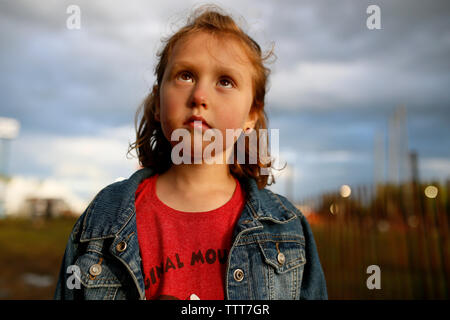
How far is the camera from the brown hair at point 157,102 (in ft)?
7.17

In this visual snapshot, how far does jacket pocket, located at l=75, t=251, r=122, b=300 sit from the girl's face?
28.4 inches

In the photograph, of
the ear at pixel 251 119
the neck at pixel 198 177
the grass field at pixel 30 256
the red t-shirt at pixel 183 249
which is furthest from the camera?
the grass field at pixel 30 256

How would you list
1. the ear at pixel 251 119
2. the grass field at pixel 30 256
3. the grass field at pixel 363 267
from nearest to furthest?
1. the ear at pixel 251 119
2. the grass field at pixel 363 267
3. the grass field at pixel 30 256

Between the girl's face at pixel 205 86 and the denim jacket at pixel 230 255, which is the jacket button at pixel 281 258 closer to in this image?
the denim jacket at pixel 230 255

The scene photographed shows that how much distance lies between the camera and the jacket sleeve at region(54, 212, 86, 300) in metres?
1.82

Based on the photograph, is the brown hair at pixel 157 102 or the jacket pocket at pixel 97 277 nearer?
the jacket pocket at pixel 97 277

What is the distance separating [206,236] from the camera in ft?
6.05

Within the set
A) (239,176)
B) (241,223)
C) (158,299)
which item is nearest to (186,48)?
(239,176)

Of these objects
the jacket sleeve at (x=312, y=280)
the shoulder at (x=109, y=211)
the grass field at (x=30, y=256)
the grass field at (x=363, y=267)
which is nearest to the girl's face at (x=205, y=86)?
the shoulder at (x=109, y=211)

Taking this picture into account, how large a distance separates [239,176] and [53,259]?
884 centimetres

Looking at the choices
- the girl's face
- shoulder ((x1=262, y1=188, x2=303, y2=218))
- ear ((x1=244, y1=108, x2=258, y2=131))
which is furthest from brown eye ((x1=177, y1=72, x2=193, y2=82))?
shoulder ((x1=262, y1=188, x2=303, y2=218))

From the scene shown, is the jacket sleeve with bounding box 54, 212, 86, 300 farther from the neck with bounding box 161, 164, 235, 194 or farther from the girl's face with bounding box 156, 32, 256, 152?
the girl's face with bounding box 156, 32, 256, 152

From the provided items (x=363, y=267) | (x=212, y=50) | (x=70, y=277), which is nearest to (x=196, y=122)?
(x=212, y=50)

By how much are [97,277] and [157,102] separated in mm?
1060
